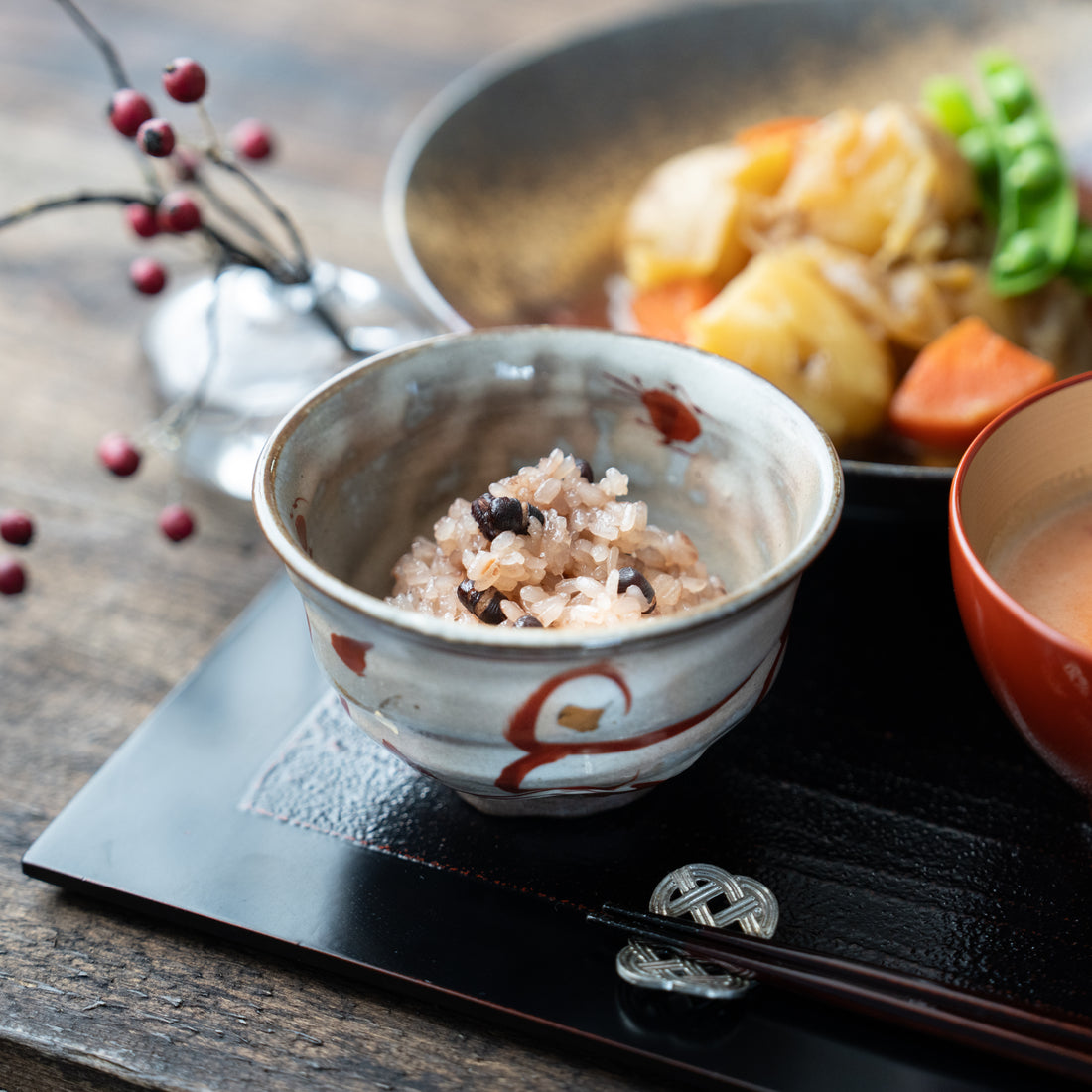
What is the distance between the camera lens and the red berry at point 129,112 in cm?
128

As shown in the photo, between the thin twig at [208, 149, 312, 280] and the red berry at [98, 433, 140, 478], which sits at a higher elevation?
the thin twig at [208, 149, 312, 280]

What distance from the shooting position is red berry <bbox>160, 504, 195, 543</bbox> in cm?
145

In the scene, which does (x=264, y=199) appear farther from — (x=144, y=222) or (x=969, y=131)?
(x=969, y=131)

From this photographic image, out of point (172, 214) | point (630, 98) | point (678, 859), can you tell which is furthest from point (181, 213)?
point (630, 98)

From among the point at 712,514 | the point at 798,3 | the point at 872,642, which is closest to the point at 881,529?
the point at 872,642

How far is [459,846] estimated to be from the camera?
40.8 inches

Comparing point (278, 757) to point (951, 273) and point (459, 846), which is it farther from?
point (951, 273)

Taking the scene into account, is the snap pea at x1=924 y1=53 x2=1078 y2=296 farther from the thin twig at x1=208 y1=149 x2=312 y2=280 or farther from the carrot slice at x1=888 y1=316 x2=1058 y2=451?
the thin twig at x1=208 y1=149 x2=312 y2=280

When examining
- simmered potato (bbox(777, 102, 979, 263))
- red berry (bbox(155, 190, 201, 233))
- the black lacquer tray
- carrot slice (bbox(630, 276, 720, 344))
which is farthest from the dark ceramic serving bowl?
the black lacquer tray

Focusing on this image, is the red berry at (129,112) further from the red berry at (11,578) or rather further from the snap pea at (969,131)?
the snap pea at (969,131)

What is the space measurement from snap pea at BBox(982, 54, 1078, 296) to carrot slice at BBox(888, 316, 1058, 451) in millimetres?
188

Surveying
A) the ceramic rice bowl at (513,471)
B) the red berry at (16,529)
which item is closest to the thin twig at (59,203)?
the red berry at (16,529)

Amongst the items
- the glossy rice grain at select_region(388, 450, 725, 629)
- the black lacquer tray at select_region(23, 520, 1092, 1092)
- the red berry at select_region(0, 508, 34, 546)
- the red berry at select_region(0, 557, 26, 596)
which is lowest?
the black lacquer tray at select_region(23, 520, 1092, 1092)

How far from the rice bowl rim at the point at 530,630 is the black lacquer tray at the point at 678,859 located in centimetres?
25
